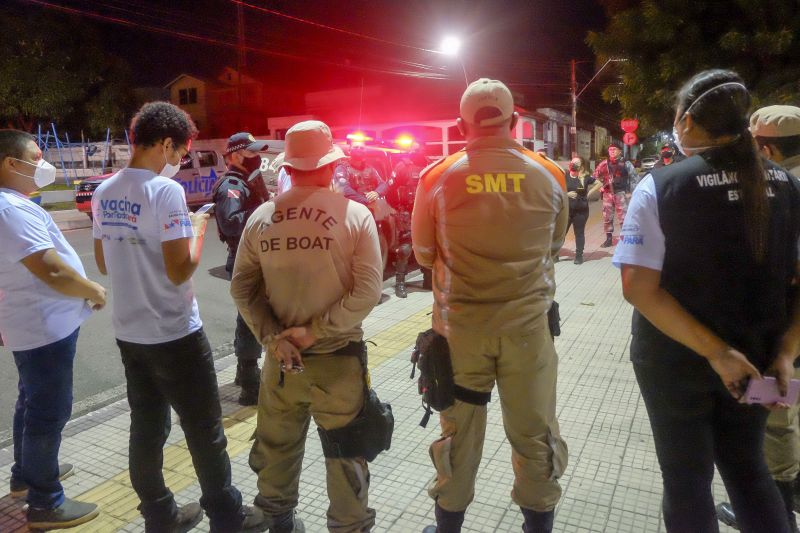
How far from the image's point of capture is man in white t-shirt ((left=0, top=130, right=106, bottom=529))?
9.16 ft

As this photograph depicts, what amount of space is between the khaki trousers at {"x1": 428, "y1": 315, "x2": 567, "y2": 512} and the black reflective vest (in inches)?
27.3

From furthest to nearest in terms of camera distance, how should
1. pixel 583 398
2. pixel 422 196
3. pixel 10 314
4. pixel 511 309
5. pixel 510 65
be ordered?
pixel 510 65 → pixel 583 398 → pixel 10 314 → pixel 422 196 → pixel 511 309

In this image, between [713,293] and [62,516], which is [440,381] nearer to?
[713,293]

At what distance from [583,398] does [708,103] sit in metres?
2.86

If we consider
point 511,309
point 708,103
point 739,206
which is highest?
point 708,103

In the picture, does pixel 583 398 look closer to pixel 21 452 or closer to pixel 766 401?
pixel 766 401

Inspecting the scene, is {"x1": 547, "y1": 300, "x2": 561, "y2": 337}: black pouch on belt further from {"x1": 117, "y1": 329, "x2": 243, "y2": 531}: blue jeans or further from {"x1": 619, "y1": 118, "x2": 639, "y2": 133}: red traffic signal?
{"x1": 619, "y1": 118, "x2": 639, "y2": 133}: red traffic signal

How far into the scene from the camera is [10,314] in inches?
112

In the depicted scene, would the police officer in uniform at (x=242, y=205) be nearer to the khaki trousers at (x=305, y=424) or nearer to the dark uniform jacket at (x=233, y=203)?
the dark uniform jacket at (x=233, y=203)

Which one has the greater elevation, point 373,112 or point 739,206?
point 373,112

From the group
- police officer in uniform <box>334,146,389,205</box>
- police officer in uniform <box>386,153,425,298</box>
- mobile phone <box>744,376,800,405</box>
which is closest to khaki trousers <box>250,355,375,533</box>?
mobile phone <box>744,376,800,405</box>

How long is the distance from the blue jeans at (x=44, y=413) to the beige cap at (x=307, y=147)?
1.56 m

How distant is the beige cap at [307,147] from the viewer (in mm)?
2525

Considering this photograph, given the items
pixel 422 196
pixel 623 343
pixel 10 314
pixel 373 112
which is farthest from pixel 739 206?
pixel 373 112
